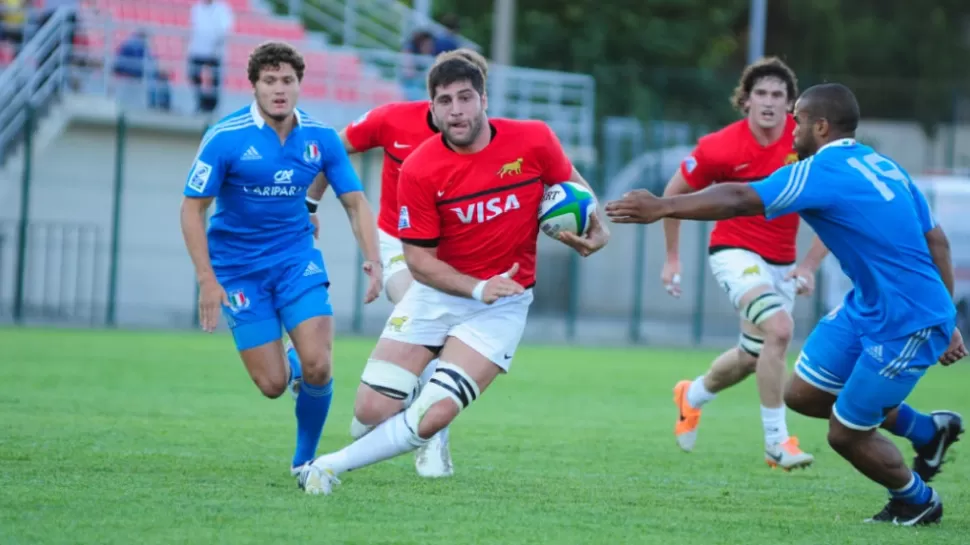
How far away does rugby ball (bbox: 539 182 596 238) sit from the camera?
6992 millimetres

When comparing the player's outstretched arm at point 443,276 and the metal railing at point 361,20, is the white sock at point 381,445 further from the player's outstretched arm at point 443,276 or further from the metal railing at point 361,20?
the metal railing at point 361,20

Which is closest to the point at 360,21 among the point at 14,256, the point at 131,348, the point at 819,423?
the point at 14,256

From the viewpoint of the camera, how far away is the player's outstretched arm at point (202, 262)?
284 inches

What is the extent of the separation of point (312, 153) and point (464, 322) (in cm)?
132

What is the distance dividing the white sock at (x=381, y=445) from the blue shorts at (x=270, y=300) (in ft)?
3.44

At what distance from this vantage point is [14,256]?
65.8ft

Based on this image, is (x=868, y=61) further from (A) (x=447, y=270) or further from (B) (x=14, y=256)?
(A) (x=447, y=270)

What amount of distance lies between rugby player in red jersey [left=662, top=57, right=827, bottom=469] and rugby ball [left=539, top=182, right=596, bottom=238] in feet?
7.90

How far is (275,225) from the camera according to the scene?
7758mm

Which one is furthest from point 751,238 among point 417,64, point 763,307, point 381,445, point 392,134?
point 417,64

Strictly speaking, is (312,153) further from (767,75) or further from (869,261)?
(767,75)

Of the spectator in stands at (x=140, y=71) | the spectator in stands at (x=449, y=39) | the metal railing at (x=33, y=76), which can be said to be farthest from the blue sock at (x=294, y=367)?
the spectator in stands at (x=449, y=39)

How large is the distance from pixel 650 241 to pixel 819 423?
13136 millimetres

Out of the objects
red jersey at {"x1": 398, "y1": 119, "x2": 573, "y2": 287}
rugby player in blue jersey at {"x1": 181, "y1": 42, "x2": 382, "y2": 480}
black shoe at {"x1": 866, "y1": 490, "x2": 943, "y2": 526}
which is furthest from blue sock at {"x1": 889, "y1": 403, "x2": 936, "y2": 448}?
rugby player in blue jersey at {"x1": 181, "y1": 42, "x2": 382, "y2": 480}
